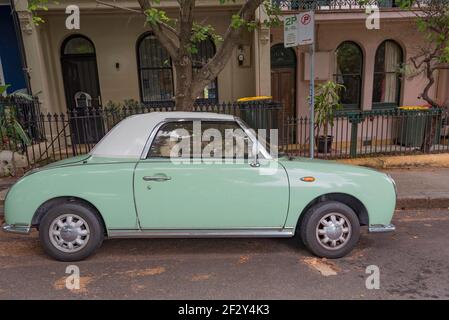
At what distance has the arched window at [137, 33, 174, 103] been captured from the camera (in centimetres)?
1003

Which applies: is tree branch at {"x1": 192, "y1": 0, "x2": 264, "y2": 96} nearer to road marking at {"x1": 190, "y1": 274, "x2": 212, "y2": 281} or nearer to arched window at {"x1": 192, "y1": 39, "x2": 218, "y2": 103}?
road marking at {"x1": 190, "y1": 274, "x2": 212, "y2": 281}

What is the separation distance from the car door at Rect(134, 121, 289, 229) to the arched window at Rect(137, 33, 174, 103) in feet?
22.8

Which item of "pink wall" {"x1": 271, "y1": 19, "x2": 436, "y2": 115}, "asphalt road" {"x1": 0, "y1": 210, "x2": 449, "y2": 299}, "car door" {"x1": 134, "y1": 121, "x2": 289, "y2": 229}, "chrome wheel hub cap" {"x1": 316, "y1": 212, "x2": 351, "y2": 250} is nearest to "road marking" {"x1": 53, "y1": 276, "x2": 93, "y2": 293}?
"asphalt road" {"x1": 0, "y1": 210, "x2": 449, "y2": 299}

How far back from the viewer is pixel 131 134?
3.85 m

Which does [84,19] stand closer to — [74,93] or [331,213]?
[74,93]

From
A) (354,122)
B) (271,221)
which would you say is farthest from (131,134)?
(354,122)

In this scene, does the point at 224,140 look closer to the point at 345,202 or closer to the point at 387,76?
the point at 345,202

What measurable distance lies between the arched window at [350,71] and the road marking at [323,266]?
317 inches

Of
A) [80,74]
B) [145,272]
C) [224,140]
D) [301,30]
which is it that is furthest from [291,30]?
[80,74]

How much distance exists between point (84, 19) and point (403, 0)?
7.87m

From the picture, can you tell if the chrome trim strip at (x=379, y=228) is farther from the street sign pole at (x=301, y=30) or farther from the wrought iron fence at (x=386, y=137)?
the wrought iron fence at (x=386, y=137)

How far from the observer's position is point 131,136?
384 centimetres

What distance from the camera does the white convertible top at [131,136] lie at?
380 centimetres

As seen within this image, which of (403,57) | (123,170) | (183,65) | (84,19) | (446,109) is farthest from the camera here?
(403,57)
